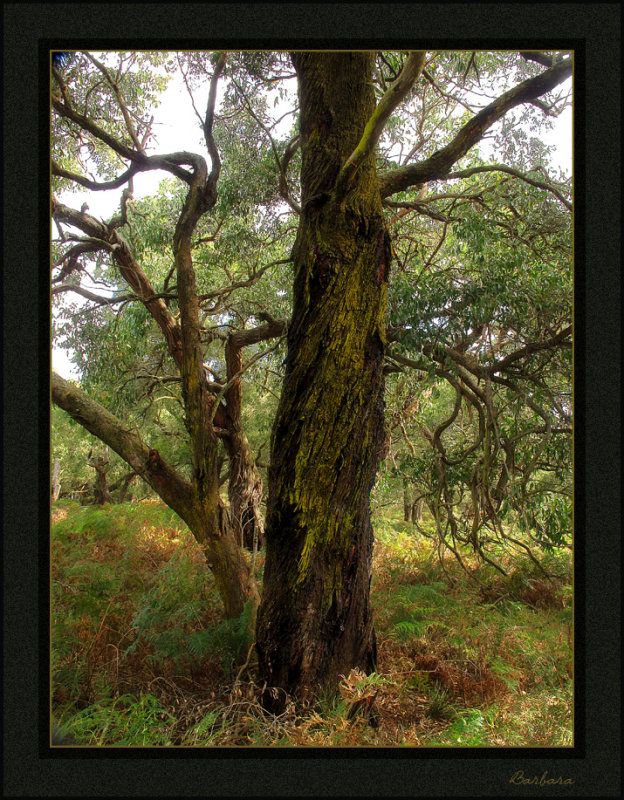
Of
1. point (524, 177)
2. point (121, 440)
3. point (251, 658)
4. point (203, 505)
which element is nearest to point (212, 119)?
point (524, 177)

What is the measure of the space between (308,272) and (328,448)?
906 millimetres

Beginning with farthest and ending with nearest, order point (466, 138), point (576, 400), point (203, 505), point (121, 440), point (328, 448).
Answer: point (203, 505) → point (121, 440) → point (466, 138) → point (328, 448) → point (576, 400)

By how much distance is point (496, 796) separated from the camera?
5.43 ft

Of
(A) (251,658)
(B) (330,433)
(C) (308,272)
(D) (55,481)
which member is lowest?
(A) (251,658)

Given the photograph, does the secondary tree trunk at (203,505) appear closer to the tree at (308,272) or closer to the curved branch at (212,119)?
the tree at (308,272)

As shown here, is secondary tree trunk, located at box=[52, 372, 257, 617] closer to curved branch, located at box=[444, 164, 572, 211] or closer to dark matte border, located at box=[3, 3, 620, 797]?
dark matte border, located at box=[3, 3, 620, 797]

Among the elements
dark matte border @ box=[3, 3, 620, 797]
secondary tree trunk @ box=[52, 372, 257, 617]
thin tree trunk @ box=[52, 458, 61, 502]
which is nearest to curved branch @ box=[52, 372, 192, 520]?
secondary tree trunk @ box=[52, 372, 257, 617]

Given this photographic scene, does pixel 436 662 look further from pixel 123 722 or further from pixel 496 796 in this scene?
pixel 123 722

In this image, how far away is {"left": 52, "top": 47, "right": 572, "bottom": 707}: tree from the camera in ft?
7.32

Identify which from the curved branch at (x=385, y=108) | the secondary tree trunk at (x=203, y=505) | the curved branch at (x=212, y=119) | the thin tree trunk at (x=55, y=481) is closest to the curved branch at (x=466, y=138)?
the curved branch at (x=385, y=108)

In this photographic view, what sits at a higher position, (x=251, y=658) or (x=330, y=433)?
(x=330, y=433)

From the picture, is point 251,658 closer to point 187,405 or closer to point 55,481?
point 55,481

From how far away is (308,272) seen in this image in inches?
94.5

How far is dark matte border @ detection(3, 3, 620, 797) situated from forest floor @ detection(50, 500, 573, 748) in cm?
11
